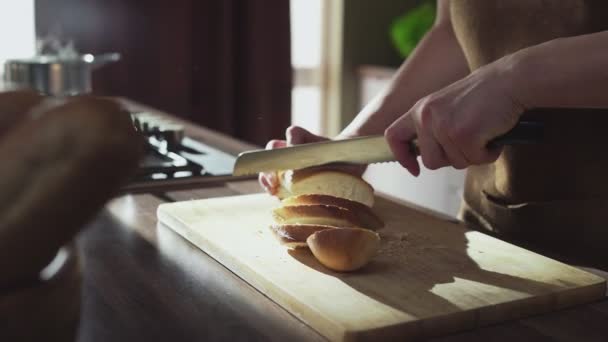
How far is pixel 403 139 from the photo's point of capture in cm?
104

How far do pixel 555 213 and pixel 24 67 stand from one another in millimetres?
1518

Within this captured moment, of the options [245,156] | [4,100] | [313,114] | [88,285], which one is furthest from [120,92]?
[4,100]

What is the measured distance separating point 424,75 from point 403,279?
64 centimetres

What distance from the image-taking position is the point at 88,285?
816mm

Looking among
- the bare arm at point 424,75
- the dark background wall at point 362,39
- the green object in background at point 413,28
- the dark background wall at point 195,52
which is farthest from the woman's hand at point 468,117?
the dark background wall at point 362,39

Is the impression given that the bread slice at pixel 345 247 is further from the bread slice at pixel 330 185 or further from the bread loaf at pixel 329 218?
the bread slice at pixel 330 185

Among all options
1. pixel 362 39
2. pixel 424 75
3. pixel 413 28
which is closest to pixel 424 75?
pixel 424 75

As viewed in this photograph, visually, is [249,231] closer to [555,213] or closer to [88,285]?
[88,285]

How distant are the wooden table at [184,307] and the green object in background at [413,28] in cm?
281

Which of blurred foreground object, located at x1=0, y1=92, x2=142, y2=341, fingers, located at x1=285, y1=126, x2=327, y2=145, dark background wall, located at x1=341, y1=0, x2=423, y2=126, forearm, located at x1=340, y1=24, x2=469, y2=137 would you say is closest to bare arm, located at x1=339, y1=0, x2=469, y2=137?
forearm, located at x1=340, y1=24, x2=469, y2=137

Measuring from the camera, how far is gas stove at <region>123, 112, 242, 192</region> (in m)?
1.33

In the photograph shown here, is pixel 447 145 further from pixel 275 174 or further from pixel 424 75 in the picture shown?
pixel 424 75

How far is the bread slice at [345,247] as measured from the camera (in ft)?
2.72

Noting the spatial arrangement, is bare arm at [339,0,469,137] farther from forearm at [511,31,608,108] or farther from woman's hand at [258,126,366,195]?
forearm at [511,31,608,108]
